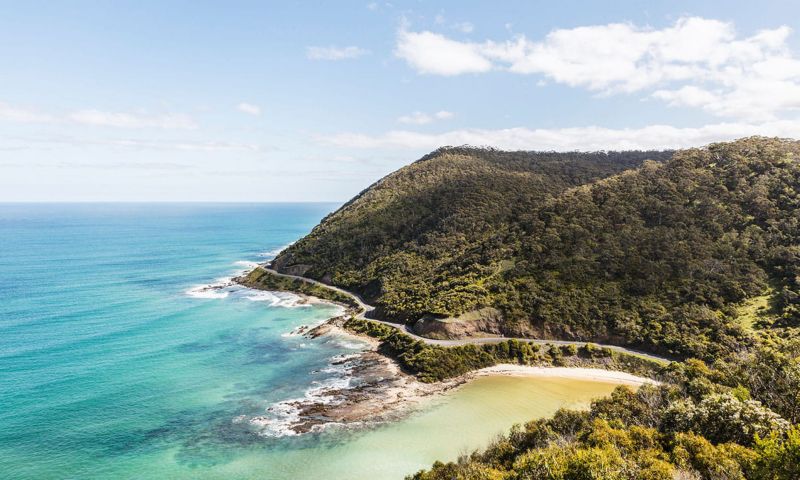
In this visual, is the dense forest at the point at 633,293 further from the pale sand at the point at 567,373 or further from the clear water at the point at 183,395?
the clear water at the point at 183,395

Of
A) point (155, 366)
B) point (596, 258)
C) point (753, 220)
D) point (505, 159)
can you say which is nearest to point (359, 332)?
point (155, 366)

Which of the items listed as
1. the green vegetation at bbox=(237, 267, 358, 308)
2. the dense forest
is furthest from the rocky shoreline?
the green vegetation at bbox=(237, 267, 358, 308)

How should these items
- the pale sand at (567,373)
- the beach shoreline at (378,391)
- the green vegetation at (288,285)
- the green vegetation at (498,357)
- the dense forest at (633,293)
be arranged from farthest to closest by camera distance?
the green vegetation at (288,285)
the green vegetation at (498,357)
the pale sand at (567,373)
the beach shoreline at (378,391)
the dense forest at (633,293)

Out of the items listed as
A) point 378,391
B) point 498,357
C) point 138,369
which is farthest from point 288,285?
point 498,357

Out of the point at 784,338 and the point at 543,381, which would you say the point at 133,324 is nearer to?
the point at 543,381

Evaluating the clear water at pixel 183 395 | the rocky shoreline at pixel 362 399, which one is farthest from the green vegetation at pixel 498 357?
the clear water at pixel 183 395

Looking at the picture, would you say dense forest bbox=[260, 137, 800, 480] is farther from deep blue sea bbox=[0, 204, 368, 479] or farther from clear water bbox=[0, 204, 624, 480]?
deep blue sea bbox=[0, 204, 368, 479]

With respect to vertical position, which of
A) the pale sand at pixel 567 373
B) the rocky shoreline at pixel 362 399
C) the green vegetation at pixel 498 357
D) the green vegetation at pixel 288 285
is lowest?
the rocky shoreline at pixel 362 399
